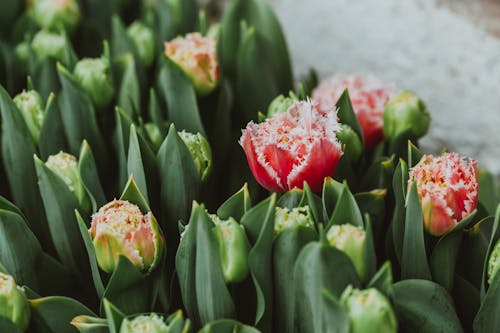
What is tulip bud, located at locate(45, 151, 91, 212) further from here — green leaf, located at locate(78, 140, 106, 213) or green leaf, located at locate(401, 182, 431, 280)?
green leaf, located at locate(401, 182, 431, 280)

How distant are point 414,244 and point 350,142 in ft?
0.49

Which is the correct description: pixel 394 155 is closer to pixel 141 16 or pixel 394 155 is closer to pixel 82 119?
pixel 82 119

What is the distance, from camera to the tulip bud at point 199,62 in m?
0.75

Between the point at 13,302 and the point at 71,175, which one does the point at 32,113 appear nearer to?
the point at 71,175

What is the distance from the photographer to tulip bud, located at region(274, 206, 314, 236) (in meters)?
0.54

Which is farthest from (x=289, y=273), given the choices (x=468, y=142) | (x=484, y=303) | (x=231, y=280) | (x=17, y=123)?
(x=468, y=142)

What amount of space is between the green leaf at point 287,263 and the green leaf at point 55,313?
150 mm

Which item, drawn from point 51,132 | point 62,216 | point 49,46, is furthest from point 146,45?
point 62,216

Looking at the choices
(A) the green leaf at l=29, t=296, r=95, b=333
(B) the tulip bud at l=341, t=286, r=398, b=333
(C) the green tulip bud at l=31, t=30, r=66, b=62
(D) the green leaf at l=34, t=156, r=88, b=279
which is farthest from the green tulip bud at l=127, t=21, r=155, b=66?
(B) the tulip bud at l=341, t=286, r=398, b=333

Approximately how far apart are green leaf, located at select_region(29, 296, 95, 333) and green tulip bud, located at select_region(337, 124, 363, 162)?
0.26m

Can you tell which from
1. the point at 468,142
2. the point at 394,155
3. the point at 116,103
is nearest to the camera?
the point at 394,155

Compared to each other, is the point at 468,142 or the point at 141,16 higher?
the point at 141,16

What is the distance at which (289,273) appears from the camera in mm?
545

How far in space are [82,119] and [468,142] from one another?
0.56 m
